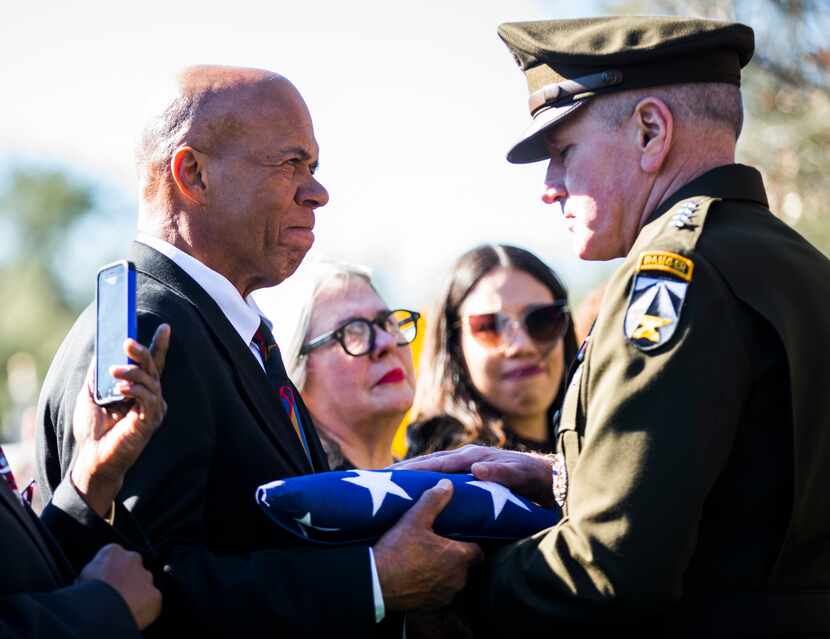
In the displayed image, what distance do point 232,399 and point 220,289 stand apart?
492 mm

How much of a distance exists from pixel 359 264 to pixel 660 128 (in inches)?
103

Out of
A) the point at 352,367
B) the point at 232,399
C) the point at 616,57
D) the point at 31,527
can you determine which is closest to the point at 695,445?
the point at 616,57

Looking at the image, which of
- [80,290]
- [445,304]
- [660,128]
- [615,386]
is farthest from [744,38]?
[80,290]

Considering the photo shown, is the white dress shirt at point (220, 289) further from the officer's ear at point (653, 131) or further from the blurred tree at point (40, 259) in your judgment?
the blurred tree at point (40, 259)

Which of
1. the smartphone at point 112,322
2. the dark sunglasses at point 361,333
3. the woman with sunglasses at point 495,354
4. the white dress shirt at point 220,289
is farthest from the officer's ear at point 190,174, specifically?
the woman with sunglasses at point 495,354

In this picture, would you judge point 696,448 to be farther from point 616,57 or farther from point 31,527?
point 31,527

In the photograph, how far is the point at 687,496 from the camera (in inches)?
104

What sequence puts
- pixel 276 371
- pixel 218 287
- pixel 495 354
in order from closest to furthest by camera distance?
pixel 218 287, pixel 276 371, pixel 495 354

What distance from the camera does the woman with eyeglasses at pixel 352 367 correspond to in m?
5.16

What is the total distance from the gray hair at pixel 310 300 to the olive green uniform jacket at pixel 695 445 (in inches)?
96.6

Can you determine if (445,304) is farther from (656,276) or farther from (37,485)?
(656,276)

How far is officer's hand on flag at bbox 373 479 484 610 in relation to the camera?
300 centimetres

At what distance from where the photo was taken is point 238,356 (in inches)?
132

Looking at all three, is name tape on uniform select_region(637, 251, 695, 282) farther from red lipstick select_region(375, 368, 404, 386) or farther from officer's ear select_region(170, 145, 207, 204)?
red lipstick select_region(375, 368, 404, 386)
